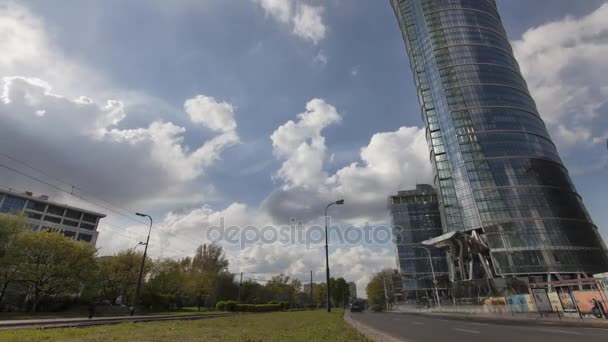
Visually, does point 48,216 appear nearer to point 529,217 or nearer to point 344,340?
point 344,340

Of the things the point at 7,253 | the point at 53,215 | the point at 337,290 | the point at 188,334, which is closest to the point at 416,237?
the point at 337,290

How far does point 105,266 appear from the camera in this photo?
47.9m

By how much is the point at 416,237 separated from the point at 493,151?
53.5m

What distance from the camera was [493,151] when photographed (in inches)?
3430

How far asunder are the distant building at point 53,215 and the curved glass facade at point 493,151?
122055 mm

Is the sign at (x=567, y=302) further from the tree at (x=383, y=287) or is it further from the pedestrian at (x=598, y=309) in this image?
the tree at (x=383, y=287)

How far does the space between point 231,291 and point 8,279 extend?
51.0 metres

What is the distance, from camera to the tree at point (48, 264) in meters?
32.5

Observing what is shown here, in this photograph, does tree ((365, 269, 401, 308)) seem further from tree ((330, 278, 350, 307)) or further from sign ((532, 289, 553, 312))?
sign ((532, 289, 553, 312))

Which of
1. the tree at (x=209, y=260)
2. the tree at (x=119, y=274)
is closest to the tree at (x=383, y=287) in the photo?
the tree at (x=209, y=260)

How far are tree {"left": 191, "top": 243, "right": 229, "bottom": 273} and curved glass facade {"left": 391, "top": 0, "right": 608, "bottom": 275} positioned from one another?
228ft

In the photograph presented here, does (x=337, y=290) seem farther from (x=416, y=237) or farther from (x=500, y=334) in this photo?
(x=500, y=334)

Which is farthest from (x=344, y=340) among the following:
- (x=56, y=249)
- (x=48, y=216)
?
(x=48, y=216)

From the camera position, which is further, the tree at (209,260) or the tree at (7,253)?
the tree at (209,260)
